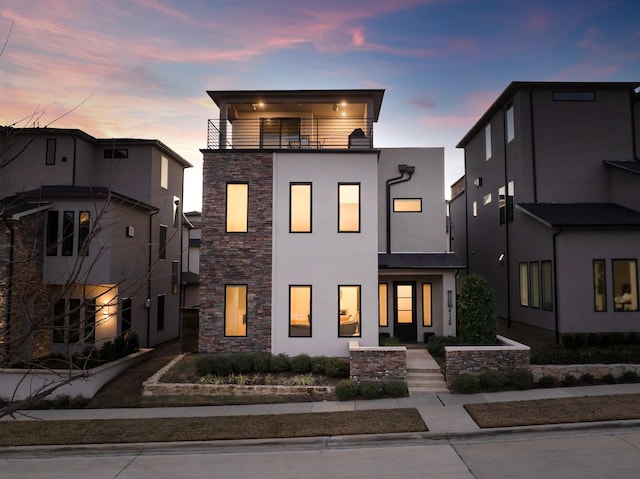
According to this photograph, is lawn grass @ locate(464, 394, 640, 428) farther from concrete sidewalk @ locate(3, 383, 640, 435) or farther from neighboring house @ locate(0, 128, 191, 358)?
neighboring house @ locate(0, 128, 191, 358)

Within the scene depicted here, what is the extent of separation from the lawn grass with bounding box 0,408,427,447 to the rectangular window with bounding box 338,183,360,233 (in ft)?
20.7

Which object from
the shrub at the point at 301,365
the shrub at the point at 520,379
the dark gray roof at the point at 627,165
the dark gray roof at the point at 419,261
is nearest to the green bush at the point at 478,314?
the shrub at the point at 520,379

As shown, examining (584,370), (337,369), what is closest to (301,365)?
(337,369)

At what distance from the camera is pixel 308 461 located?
798 cm

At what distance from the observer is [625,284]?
1428 cm

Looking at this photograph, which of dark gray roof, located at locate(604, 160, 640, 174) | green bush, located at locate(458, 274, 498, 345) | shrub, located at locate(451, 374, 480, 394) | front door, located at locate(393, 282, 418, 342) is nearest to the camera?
shrub, located at locate(451, 374, 480, 394)

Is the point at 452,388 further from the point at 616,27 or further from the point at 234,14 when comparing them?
the point at 616,27

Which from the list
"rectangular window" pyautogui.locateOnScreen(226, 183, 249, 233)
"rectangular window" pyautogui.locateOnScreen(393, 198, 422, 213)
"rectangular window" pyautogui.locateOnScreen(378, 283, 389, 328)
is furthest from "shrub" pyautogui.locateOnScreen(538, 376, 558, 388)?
"rectangular window" pyautogui.locateOnScreen(226, 183, 249, 233)

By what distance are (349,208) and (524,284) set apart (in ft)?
26.4

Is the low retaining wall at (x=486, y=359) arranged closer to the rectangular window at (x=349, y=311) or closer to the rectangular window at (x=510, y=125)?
the rectangular window at (x=349, y=311)

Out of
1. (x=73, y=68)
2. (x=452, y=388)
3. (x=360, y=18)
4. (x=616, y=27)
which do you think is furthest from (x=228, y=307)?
(x=616, y=27)

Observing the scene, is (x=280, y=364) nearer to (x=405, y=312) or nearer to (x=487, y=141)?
(x=405, y=312)

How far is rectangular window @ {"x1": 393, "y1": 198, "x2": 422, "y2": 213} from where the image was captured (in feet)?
59.1

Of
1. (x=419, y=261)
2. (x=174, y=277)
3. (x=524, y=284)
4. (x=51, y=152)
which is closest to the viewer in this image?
(x=419, y=261)
